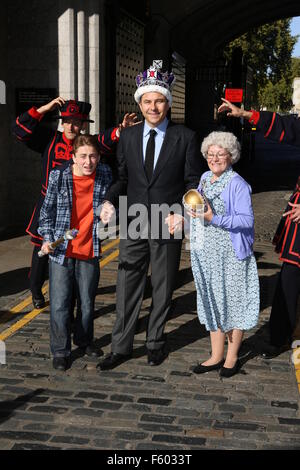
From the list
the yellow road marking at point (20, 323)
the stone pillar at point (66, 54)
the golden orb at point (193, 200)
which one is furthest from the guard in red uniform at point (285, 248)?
the stone pillar at point (66, 54)

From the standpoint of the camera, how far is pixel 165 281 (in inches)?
187

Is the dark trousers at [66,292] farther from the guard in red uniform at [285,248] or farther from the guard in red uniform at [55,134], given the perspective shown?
the guard in red uniform at [285,248]

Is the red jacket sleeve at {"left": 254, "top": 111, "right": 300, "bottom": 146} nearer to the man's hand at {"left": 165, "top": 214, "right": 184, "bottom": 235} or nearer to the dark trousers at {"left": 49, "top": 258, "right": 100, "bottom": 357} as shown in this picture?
the man's hand at {"left": 165, "top": 214, "right": 184, "bottom": 235}

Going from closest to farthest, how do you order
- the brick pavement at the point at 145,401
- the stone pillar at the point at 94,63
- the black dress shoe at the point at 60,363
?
the brick pavement at the point at 145,401, the black dress shoe at the point at 60,363, the stone pillar at the point at 94,63

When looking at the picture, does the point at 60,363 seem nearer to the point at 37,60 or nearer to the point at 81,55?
the point at 81,55

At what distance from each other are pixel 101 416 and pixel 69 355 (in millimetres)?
882

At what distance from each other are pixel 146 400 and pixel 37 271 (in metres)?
2.17

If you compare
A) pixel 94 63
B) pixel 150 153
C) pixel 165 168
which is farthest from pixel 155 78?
pixel 94 63

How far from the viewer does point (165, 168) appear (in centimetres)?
459

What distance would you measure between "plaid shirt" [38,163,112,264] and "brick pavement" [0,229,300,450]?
3.06 ft

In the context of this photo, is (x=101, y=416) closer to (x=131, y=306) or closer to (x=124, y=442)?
(x=124, y=442)

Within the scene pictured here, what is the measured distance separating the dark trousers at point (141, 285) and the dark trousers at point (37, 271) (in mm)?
1345

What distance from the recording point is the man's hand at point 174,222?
4301 mm

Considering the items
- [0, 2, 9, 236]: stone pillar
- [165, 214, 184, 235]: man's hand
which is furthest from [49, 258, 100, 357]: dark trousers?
[0, 2, 9, 236]: stone pillar
